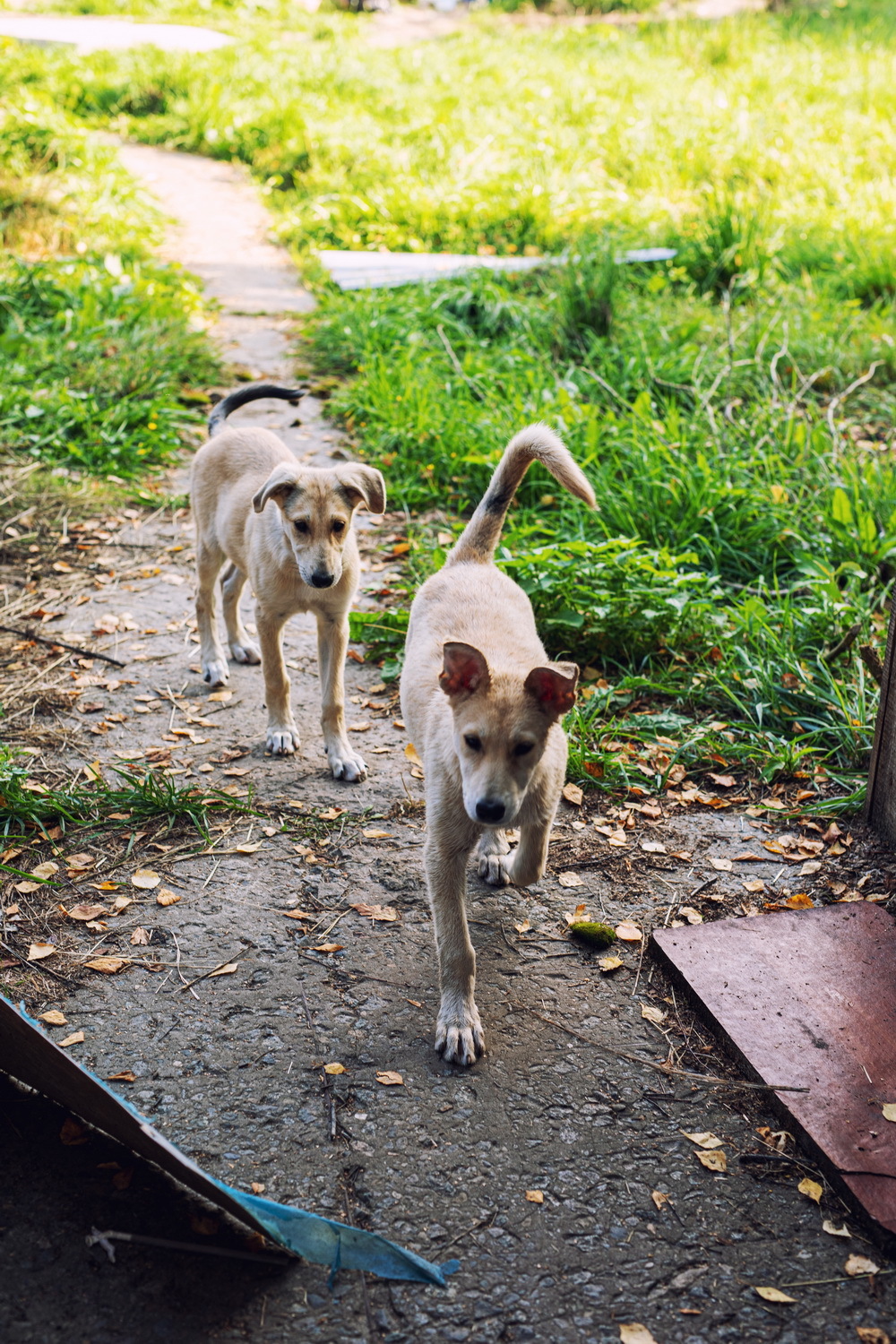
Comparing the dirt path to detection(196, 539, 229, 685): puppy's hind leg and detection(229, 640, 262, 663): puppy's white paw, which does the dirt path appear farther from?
detection(229, 640, 262, 663): puppy's white paw

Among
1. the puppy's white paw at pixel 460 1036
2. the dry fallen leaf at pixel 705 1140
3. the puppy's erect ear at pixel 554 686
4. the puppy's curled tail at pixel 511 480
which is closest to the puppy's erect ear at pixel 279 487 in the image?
the puppy's curled tail at pixel 511 480

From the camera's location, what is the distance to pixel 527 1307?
2.16 m

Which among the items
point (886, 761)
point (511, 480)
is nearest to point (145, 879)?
point (511, 480)

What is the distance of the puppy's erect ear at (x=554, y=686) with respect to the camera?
8.20 feet

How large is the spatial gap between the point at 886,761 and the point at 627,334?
4612 millimetres

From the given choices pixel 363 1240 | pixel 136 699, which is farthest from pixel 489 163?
pixel 363 1240

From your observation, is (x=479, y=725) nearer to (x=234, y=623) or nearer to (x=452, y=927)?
(x=452, y=927)

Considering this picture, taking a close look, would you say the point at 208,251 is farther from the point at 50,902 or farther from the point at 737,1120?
the point at 737,1120

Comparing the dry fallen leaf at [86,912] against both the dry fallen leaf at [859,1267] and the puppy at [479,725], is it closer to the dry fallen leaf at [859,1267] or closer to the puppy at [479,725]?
the puppy at [479,725]

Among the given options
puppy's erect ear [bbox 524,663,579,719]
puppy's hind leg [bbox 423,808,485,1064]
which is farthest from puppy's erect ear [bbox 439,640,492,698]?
puppy's hind leg [bbox 423,808,485,1064]

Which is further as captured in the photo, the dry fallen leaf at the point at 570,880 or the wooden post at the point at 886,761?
the dry fallen leaf at the point at 570,880

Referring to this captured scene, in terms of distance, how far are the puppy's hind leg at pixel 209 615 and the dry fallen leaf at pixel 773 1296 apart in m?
3.20

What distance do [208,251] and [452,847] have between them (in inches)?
363

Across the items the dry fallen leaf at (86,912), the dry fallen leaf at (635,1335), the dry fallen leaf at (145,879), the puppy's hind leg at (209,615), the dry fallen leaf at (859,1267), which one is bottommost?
the dry fallen leaf at (145,879)
